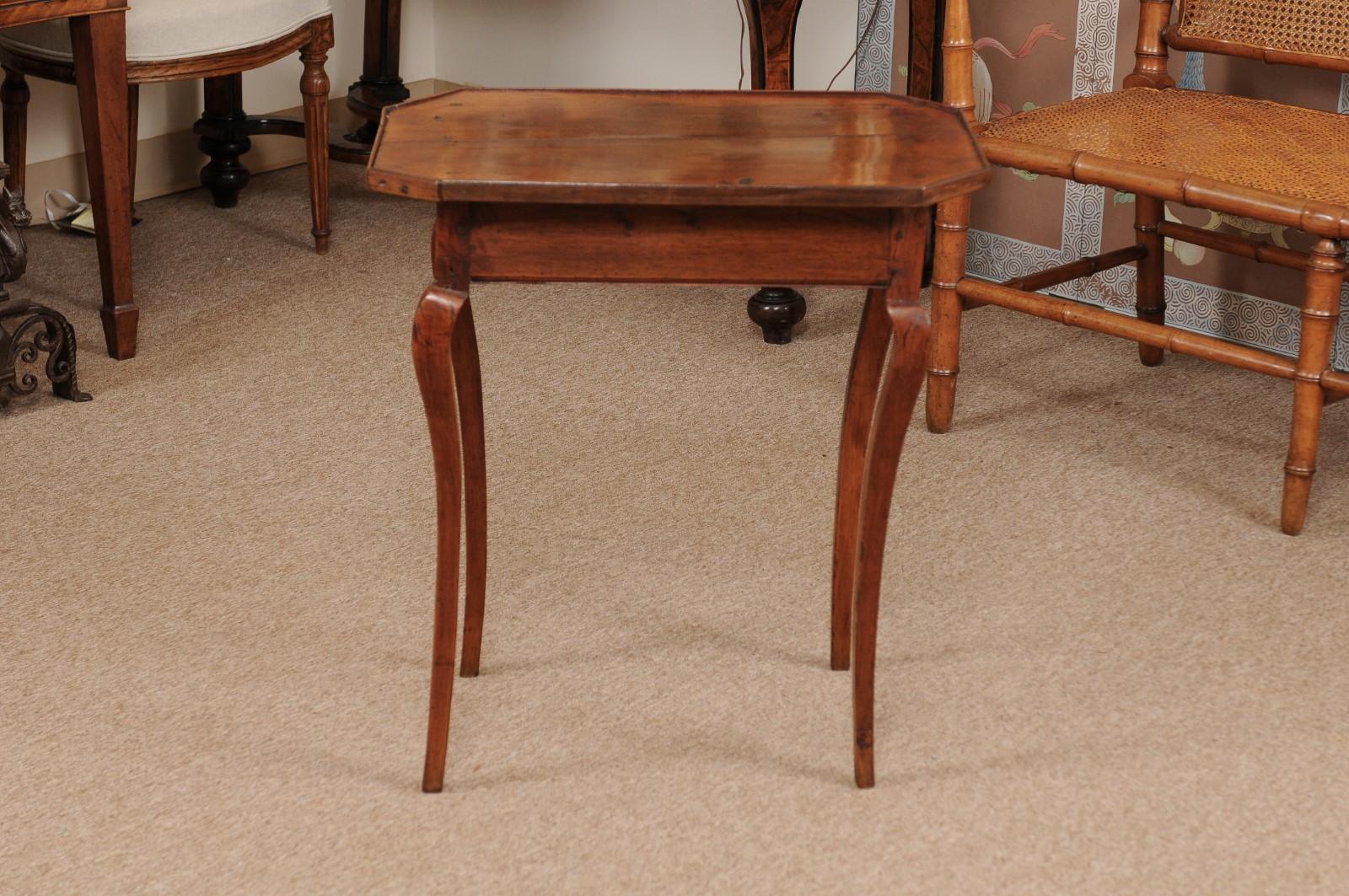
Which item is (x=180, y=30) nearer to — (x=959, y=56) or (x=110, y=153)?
(x=110, y=153)

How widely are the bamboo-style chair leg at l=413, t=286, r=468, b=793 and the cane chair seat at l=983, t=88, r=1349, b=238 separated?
1.02 meters

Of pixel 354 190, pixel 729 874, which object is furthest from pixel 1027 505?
pixel 354 190

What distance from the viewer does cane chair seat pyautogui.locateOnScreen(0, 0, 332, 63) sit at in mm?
2605

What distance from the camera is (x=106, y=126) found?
2.43m

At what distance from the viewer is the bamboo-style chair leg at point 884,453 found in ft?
4.33

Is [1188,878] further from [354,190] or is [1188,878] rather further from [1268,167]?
[354,190]

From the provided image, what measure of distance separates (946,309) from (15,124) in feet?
6.28

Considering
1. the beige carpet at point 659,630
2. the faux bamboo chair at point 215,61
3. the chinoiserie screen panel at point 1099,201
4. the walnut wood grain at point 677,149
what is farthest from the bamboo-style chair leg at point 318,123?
the walnut wood grain at point 677,149

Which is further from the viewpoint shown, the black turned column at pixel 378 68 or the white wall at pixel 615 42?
the black turned column at pixel 378 68

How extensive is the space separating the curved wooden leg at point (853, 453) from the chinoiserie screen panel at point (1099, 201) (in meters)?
1.22

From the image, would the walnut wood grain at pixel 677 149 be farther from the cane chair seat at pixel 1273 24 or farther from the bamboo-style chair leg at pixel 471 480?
the cane chair seat at pixel 1273 24

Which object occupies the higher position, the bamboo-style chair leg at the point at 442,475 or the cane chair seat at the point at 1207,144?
the cane chair seat at the point at 1207,144

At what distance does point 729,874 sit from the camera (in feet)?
4.58

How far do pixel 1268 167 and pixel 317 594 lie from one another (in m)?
1.34
